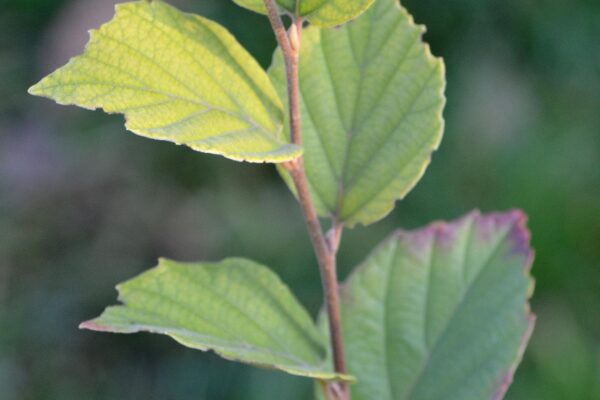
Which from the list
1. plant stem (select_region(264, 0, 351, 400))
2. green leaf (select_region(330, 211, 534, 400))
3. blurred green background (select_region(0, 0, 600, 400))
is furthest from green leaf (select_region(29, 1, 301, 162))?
blurred green background (select_region(0, 0, 600, 400))

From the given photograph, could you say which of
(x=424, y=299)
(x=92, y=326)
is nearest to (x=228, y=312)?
(x=92, y=326)

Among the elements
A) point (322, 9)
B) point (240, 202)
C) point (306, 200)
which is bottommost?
point (240, 202)

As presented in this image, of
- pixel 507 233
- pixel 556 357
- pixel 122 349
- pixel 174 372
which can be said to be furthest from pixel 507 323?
pixel 122 349

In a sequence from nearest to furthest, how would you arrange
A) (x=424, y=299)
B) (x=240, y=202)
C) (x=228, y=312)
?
(x=228, y=312) → (x=424, y=299) → (x=240, y=202)

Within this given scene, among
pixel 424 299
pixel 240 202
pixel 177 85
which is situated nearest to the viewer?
pixel 177 85

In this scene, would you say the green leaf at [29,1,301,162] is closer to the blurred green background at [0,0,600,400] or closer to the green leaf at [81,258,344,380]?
the green leaf at [81,258,344,380]

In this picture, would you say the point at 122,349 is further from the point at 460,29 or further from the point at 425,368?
the point at 425,368

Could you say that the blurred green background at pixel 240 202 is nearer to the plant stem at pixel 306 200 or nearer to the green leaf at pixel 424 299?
the green leaf at pixel 424 299

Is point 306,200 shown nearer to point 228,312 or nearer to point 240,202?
point 228,312
